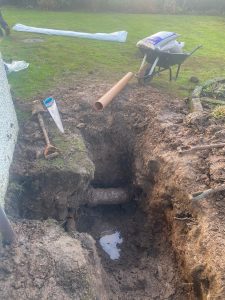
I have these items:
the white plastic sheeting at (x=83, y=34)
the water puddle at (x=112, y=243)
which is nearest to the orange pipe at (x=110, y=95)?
the water puddle at (x=112, y=243)

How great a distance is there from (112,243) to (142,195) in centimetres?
107

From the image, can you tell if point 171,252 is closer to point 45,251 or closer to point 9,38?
point 45,251

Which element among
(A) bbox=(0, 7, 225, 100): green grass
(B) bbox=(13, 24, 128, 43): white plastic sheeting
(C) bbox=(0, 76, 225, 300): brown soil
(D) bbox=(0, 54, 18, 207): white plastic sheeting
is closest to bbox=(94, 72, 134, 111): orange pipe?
(C) bbox=(0, 76, 225, 300): brown soil

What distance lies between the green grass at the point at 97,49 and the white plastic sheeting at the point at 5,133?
144 centimetres

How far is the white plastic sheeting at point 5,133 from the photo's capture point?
4.87 meters

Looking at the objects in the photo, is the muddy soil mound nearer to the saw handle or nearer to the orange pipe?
the saw handle

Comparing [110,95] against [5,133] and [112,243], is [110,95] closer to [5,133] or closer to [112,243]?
[5,133]

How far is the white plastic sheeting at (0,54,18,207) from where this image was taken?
16.0 ft

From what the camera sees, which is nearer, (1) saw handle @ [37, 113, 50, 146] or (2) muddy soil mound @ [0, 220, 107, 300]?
(2) muddy soil mound @ [0, 220, 107, 300]

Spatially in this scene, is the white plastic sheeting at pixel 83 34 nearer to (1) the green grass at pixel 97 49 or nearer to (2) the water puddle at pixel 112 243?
(1) the green grass at pixel 97 49

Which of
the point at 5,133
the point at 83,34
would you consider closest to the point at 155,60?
the point at 5,133

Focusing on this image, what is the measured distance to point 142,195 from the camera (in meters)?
6.46

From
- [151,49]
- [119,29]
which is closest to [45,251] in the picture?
[151,49]

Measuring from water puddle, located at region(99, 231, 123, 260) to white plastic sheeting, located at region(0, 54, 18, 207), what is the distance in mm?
2360
